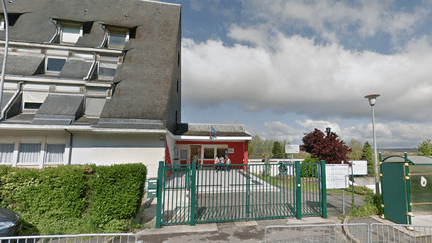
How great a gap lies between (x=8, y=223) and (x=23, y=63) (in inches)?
520

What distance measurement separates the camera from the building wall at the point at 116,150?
11.8m

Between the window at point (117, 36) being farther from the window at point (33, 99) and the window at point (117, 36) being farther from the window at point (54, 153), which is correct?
the window at point (54, 153)

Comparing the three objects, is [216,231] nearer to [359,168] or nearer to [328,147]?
[328,147]

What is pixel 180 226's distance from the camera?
6.49m

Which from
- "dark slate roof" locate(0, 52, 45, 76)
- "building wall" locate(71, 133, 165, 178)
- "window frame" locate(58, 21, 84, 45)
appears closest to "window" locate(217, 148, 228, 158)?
"building wall" locate(71, 133, 165, 178)

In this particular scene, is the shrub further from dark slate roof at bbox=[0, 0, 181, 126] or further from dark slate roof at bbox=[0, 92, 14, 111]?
dark slate roof at bbox=[0, 92, 14, 111]

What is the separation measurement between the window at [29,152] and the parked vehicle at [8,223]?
8.36 metres

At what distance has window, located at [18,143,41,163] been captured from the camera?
1173cm

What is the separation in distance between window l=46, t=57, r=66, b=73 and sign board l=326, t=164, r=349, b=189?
17.6 m

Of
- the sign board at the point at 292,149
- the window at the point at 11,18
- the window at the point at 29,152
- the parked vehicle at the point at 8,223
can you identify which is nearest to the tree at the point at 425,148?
the sign board at the point at 292,149

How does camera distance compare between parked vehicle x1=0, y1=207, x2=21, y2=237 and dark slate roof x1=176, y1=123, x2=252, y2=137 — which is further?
dark slate roof x1=176, y1=123, x2=252, y2=137

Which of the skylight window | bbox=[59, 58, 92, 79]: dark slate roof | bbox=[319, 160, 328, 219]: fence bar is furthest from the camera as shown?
the skylight window

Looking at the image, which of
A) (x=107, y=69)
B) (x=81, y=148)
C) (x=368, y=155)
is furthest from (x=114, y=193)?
(x=368, y=155)

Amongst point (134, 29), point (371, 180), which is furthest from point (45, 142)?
point (371, 180)
